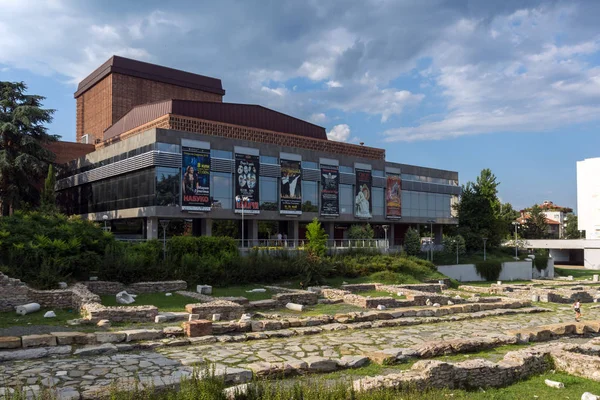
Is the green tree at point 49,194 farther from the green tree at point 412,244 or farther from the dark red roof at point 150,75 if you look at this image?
the green tree at point 412,244

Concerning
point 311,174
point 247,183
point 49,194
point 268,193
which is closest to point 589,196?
point 311,174

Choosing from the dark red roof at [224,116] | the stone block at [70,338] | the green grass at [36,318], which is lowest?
the green grass at [36,318]

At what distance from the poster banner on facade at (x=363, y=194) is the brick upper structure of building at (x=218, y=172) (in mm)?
102

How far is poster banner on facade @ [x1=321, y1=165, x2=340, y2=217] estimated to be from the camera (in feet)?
140

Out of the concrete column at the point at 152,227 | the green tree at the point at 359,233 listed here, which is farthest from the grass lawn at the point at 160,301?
the green tree at the point at 359,233

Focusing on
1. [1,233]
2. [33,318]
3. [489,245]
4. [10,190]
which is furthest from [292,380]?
[489,245]

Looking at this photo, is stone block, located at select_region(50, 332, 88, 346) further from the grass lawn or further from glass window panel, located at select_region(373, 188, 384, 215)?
glass window panel, located at select_region(373, 188, 384, 215)

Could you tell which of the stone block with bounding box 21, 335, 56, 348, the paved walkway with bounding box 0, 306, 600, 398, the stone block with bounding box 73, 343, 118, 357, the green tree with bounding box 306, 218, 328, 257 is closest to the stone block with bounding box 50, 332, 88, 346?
the stone block with bounding box 21, 335, 56, 348

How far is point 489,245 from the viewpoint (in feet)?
171

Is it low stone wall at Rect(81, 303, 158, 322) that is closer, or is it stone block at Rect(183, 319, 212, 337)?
stone block at Rect(183, 319, 212, 337)

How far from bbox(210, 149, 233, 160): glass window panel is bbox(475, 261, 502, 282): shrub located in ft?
79.8

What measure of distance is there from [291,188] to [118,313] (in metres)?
27.5

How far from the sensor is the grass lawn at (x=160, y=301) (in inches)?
666

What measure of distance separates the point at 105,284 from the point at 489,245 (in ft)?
141
